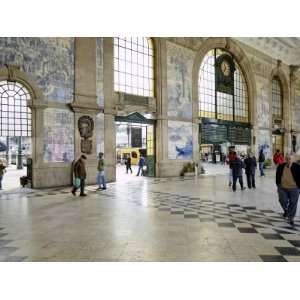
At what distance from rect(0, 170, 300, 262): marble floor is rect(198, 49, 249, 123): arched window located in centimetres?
1207

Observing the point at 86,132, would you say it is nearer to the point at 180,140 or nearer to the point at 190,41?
the point at 180,140

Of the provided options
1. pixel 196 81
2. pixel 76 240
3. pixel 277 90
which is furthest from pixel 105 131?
pixel 277 90

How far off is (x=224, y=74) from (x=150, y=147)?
924cm

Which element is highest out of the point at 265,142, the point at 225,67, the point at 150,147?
the point at 225,67

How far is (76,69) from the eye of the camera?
1312 centimetres

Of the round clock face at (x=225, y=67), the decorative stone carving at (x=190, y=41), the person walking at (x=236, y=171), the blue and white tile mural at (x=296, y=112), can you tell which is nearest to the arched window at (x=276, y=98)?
the blue and white tile mural at (x=296, y=112)

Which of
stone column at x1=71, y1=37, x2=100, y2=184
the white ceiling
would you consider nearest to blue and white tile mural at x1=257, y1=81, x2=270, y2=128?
the white ceiling

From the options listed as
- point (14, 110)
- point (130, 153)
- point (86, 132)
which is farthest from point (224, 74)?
point (14, 110)

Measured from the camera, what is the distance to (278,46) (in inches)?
933

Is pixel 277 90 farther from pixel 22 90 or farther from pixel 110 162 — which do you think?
pixel 22 90

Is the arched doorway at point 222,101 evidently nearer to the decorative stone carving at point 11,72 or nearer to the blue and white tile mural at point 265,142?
the blue and white tile mural at point 265,142

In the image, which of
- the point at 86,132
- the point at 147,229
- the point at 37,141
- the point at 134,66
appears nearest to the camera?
the point at 147,229

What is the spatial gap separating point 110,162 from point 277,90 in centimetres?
2036

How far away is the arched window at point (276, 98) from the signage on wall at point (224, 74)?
263 inches
